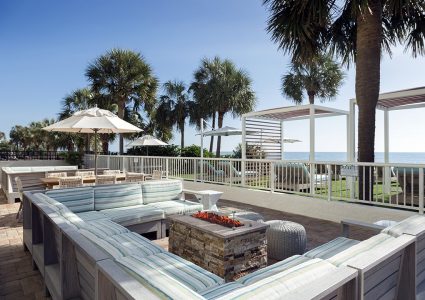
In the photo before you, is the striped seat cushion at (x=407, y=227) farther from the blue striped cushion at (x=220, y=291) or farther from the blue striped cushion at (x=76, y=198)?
the blue striped cushion at (x=76, y=198)

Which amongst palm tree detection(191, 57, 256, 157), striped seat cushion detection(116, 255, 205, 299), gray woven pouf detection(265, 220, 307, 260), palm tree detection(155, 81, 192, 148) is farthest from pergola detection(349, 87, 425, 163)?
palm tree detection(155, 81, 192, 148)

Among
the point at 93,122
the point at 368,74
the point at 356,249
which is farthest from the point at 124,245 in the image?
the point at 368,74

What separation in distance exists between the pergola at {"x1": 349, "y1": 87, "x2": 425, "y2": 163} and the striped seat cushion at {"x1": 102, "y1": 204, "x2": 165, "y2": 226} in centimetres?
657

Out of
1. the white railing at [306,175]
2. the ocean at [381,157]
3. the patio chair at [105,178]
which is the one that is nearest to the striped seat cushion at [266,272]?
the white railing at [306,175]

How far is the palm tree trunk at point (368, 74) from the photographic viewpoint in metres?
6.23

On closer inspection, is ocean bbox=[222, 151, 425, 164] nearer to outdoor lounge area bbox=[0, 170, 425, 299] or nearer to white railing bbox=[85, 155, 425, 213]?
white railing bbox=[85, 155, 425, 213]

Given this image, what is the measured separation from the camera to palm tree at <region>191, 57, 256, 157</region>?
731 inches

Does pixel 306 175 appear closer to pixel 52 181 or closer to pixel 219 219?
pixel 219 219

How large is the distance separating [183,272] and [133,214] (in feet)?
8.12

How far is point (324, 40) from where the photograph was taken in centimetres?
755

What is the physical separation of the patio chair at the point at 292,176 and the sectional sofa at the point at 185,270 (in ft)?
14.4

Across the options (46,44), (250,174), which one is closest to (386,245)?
(250,174)

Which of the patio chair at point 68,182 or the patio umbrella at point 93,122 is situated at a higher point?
the patio umbrella at point 93,122

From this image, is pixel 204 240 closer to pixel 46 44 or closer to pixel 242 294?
pixel 242 294
